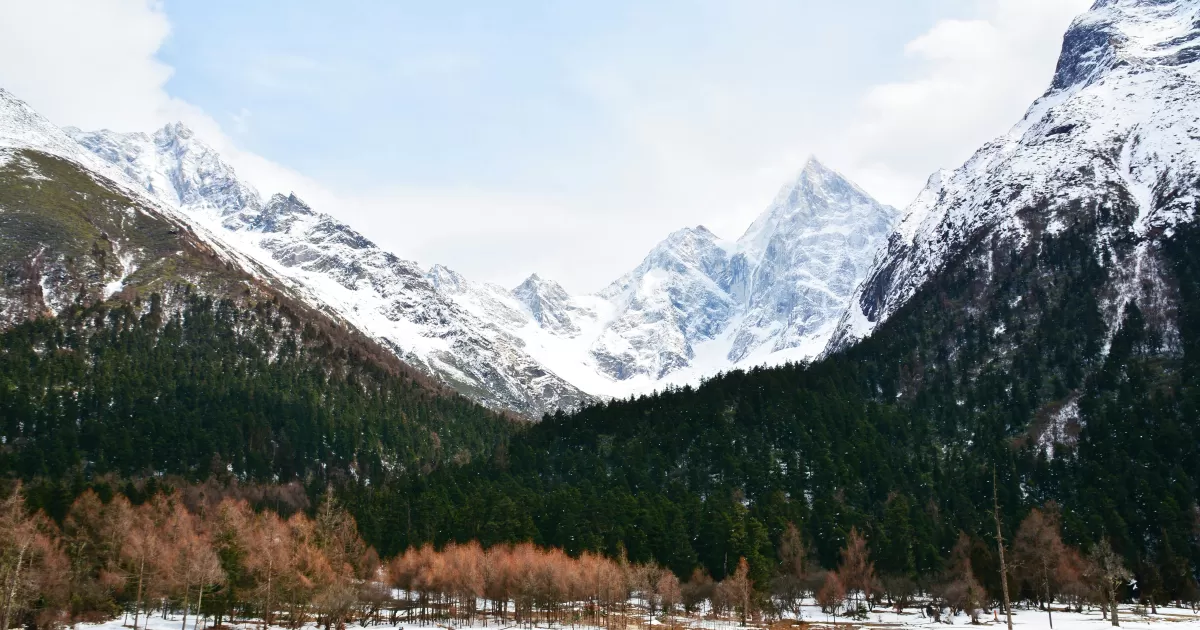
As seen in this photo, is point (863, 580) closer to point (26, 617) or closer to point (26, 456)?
point (26, 617)

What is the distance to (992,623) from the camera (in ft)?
360

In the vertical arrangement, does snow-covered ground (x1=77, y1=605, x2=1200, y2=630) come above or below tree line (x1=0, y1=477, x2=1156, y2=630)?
below

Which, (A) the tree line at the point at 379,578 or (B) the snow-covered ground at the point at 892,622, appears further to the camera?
(B) the snow-covered ground at the point at 892,622

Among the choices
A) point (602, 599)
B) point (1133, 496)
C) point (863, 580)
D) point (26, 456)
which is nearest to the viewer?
point (602, 599)

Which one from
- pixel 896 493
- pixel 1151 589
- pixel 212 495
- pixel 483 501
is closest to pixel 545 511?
pixel 483 501

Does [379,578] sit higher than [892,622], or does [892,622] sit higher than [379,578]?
[379,578]

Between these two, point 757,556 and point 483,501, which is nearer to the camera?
point 757,556

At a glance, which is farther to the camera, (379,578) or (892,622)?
(379,578)

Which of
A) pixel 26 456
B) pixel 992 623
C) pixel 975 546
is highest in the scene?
pixel 26 456

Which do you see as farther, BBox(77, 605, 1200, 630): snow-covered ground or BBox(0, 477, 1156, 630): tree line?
BBox(77, 605, 1200, 630): snow-covered ground

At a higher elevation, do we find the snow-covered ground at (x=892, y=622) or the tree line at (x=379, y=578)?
the tree line at (x=379, y=578)

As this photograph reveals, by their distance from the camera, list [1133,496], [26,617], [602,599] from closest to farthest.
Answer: [26,617] → [602,599] → [1133,496]

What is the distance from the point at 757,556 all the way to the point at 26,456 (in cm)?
15975

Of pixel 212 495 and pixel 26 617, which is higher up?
pixel 212 495
